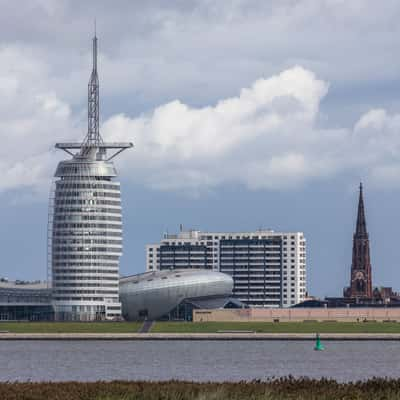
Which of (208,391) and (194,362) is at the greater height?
(208,391)

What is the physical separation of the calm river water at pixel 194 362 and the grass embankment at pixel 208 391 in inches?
1359

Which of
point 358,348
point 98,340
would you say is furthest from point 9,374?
point 98,340

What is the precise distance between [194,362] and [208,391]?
226ft

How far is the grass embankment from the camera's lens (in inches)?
2103

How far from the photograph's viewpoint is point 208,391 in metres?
54.7

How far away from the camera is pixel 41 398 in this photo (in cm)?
5338

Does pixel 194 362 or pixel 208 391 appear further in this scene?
pixel 194 362

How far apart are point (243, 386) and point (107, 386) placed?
5.76m

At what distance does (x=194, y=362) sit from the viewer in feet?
404

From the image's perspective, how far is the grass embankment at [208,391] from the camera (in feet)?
175

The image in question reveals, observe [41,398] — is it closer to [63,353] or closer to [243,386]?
[243,386]

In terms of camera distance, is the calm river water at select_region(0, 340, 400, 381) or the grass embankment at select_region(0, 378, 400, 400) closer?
the grass embankment at select_region(0, 378, 400, 400)

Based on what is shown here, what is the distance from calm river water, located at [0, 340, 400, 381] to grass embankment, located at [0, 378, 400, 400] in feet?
113

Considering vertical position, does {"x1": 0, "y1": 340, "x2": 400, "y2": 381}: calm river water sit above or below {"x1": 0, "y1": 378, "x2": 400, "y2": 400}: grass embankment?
below
